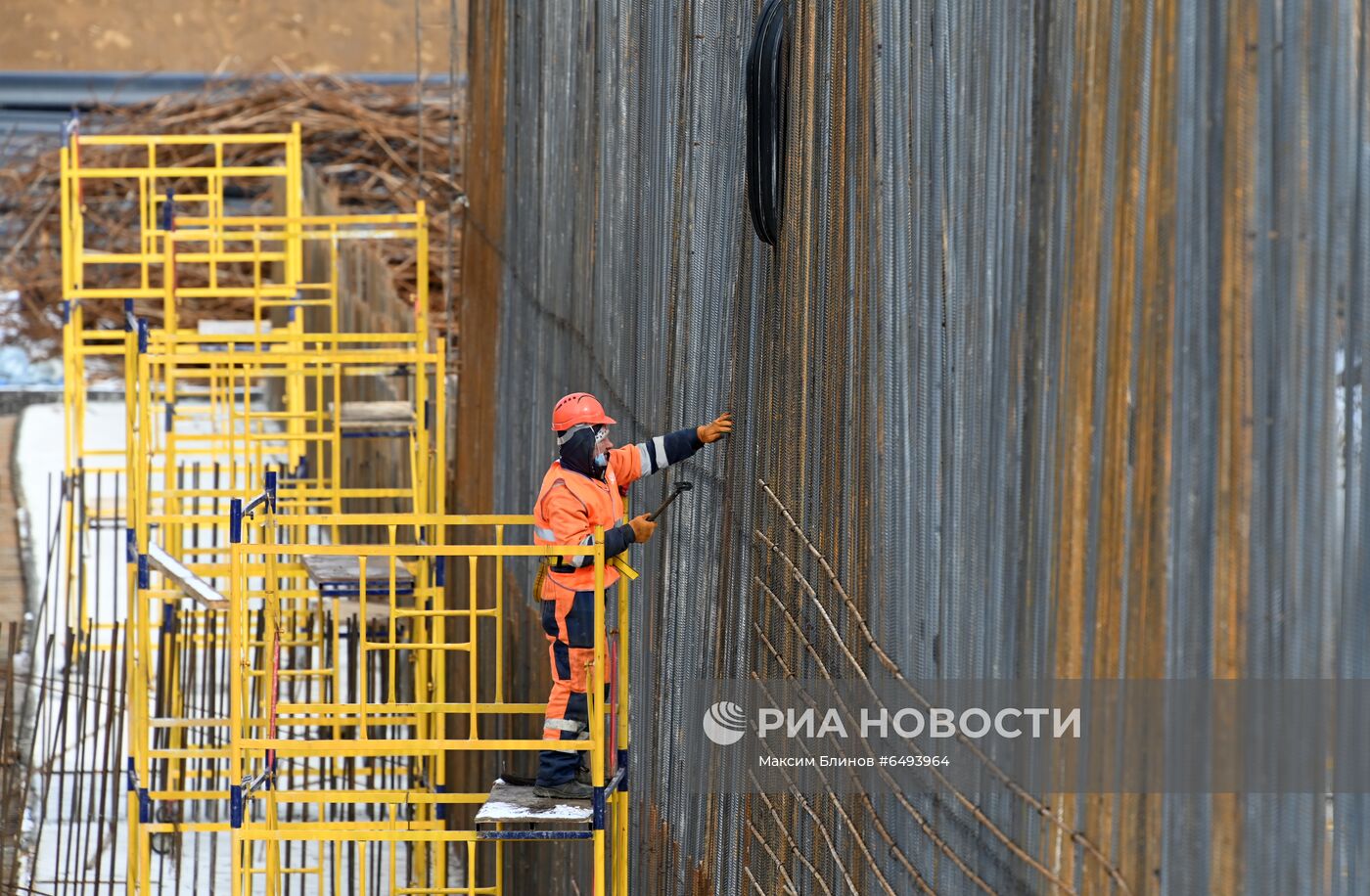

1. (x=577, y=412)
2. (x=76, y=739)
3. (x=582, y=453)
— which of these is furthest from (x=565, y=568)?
(x=76, y=739)

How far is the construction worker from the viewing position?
Answer: 708 cm

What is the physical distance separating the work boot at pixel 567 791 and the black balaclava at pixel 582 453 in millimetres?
1117

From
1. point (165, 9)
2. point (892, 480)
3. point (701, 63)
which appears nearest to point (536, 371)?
point (701, 63)

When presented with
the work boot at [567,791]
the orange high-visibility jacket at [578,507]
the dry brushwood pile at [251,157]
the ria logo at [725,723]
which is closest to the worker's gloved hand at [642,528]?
the orange high-visibility jacket at [578,507]

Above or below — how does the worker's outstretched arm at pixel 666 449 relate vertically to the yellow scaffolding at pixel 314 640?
above

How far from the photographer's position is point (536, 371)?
10539 millimetres

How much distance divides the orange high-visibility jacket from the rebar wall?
0.87 ft

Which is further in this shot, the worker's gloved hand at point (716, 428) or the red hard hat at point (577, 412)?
the red hard hat at point (577, 412)

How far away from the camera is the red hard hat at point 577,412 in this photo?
23.2 ft

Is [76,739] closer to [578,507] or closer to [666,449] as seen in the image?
[578,507]

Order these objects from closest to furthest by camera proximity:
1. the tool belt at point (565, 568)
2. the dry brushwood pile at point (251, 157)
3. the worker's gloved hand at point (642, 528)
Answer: the worker's gloved hand at point (642, 528), the tool belt at point (565, 568), the dry brushwood pile at point (251, 157)

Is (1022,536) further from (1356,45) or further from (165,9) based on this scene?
(165,9)

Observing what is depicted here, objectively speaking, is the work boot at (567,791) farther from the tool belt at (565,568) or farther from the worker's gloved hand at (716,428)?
the worker's gloved hand at (716,428)

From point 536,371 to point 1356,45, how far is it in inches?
320
